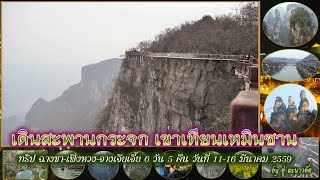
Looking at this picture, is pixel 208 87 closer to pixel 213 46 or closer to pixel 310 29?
pixel 213 46

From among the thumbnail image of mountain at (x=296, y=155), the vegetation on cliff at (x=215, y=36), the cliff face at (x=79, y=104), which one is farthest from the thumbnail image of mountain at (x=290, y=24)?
the cliff face at (x=79, y=104)

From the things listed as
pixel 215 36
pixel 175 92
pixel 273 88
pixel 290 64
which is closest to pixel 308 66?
pixel 290 64

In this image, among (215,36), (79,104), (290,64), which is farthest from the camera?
(79,104)

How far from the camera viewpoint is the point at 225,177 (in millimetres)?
10062

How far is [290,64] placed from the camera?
10.0m

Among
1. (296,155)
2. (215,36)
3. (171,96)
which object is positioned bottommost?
(296,155)

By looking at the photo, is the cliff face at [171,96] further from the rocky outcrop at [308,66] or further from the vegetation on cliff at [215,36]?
the rocky outcrop at [308,66]

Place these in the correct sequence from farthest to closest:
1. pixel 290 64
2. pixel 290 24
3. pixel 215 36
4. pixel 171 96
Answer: pixel 171 96 → pixel 215 36 → pixel 290 24 → pixel 290 64

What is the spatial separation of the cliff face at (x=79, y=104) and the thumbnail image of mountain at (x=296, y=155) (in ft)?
11.8

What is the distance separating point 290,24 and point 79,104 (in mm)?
4807

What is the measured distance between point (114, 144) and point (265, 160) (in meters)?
2.97

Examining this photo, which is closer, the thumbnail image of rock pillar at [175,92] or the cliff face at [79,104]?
the cliff face at [79,104]

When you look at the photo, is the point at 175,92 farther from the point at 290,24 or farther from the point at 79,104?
the point at 290,24

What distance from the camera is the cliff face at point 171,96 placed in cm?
1062
